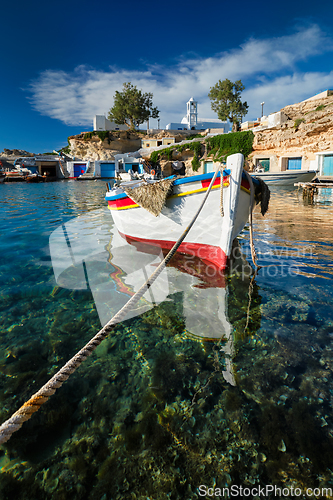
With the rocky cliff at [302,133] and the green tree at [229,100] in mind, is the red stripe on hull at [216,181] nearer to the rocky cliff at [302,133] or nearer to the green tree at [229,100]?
the rocky cliff at [302,133]

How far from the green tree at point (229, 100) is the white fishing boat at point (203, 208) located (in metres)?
44.3

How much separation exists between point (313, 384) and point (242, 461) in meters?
0.99

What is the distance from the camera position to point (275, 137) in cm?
2786

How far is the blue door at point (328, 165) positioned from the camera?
58.9 ft

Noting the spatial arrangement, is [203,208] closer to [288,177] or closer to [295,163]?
[288,177]

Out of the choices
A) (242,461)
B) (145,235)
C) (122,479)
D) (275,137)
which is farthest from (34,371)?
(275,137)

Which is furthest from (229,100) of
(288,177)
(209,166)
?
(288,177)

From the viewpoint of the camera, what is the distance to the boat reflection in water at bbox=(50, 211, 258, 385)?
3005 mm

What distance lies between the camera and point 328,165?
18172mm

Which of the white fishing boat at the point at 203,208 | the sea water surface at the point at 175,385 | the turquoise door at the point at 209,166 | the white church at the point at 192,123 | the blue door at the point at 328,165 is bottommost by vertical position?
the sea water surface at the point at 175,385

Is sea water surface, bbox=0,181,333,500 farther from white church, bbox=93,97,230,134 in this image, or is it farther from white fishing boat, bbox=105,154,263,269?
white church, bbox=93,97,230,134

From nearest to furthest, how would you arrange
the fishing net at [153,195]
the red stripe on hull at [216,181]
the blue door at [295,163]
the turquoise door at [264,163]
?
the red stripe on hull at [216,181] → the fishing net at [153,195] → the blue door at [295,163] → the turquoise door at [264,163]

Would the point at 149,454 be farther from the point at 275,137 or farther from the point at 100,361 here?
the point at 275,137

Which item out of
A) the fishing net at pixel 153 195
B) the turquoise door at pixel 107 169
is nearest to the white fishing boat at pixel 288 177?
the fishing net at pixel 153 195
